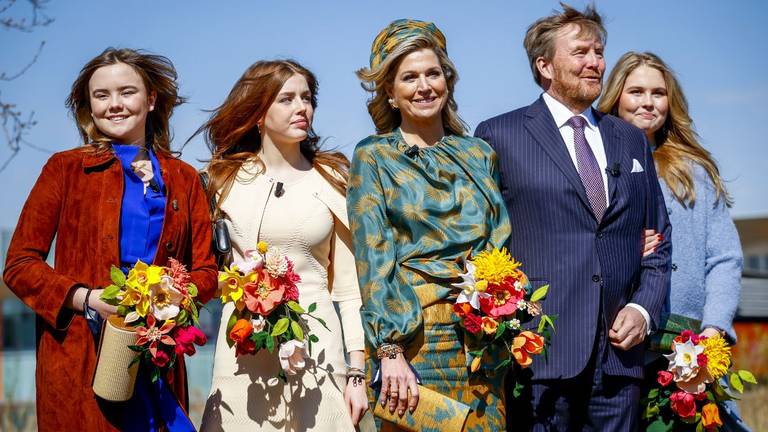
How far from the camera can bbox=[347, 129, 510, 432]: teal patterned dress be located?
490cm

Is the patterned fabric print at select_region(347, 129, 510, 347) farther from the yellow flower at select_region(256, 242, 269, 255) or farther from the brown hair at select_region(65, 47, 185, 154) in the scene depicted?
the brown hair at select_region(65, 47, 185, 154)

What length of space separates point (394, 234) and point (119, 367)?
4.50ft

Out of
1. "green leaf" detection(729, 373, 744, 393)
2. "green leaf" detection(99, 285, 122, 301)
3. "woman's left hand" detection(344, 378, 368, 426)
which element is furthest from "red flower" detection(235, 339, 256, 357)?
"green leaf" detection(729, 373, 744, 393)

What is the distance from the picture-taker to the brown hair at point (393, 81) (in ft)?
17.4

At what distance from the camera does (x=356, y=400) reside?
5.15 meters

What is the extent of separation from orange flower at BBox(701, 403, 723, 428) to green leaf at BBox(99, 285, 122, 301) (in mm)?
2989

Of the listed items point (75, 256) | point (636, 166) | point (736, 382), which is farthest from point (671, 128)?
point (75, 256)

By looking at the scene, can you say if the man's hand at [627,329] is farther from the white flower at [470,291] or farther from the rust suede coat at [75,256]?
the rust suede coat at [75,256]

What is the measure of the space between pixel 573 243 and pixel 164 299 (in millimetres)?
1905

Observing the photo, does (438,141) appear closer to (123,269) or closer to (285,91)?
(285,91)

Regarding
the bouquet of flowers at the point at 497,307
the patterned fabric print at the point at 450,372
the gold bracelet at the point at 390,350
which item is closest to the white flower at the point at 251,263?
the gold bracelet at the point at 390,350

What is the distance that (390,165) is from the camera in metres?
5.16

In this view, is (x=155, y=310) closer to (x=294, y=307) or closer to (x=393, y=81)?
(x=294, y=307)

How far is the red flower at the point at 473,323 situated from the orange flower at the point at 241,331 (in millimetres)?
992
